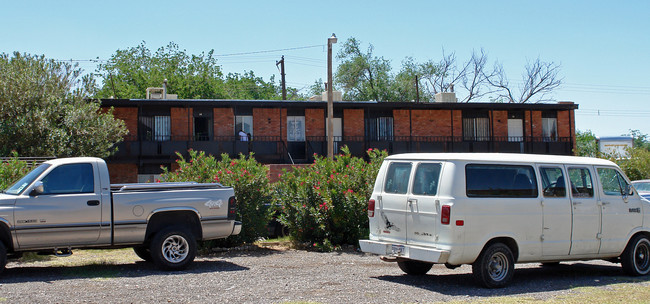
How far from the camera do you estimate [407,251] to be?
919 cm

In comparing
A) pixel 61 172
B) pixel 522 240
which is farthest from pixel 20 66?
pixel 522 240

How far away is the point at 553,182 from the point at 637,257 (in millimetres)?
2283

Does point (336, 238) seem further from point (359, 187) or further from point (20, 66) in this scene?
point (20, 66)

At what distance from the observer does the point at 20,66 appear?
22.3 meters

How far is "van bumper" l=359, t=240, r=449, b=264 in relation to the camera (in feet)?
28.6

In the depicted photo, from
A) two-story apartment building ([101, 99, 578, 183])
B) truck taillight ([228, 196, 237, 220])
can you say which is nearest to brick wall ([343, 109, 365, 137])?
two-story apartment building ([101, 99, 578, 183])

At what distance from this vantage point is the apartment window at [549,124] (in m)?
33.1

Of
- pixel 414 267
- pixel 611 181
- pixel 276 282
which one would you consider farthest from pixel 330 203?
pixel 611 181

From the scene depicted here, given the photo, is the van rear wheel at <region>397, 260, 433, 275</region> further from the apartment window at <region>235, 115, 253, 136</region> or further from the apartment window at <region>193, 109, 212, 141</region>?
the apartment window at <region>193, 109, 212, 141</region>

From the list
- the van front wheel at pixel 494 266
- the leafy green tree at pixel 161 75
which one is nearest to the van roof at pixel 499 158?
the van front wheel at pixel 494 266

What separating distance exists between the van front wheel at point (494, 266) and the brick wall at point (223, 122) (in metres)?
21.3

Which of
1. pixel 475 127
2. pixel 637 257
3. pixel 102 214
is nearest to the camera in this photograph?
pixel 102 214

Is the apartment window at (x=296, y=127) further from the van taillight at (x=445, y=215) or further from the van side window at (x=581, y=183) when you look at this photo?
the van taillight at (x=445, y=215)

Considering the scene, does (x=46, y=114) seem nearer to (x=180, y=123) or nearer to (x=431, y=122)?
(x=180, y=123)
